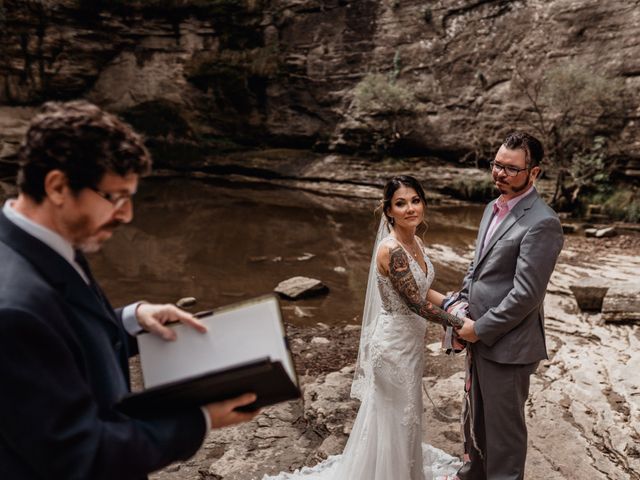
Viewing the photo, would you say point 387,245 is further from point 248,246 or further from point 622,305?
point 248,246

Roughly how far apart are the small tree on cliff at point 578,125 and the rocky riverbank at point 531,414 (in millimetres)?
8909

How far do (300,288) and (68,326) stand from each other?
708 centimetres

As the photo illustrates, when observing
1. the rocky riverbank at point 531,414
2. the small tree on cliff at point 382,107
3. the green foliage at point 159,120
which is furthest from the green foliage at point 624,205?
the green foliage at point 159,120

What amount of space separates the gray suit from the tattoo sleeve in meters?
0.18

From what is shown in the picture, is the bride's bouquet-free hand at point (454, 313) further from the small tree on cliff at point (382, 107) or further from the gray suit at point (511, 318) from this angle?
the small tree on cliff at point (382, 107)

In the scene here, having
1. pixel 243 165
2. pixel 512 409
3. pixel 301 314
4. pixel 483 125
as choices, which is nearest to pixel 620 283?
pixel 301 314

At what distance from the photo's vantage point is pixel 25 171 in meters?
1.31

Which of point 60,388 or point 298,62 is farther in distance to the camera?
point 298,62

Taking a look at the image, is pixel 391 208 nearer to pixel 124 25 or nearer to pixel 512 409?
pixel 512 409

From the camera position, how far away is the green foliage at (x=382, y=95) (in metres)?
19.2

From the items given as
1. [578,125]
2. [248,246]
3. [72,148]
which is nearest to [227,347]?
[72,148]

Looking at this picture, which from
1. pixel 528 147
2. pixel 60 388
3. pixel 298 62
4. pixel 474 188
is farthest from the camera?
pixel 298 62

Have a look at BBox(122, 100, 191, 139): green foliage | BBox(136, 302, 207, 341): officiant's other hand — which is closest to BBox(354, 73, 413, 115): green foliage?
BBox(122, 100, 191, 139): green foliage

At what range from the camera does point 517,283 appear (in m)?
2.86
